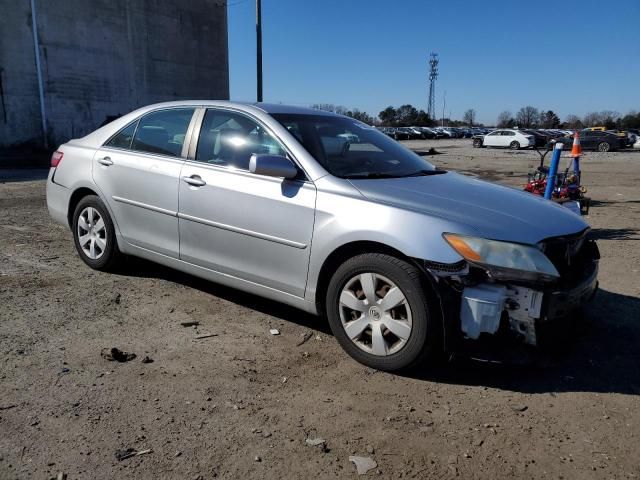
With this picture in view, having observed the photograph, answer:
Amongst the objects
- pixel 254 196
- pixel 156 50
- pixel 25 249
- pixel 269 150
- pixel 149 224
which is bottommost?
pixel 25 249

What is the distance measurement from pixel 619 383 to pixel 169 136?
12.4 feet

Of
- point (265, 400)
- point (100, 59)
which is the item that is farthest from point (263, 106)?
point (100, 59)

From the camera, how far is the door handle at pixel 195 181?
4.13 metres

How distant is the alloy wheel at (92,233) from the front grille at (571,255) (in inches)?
148

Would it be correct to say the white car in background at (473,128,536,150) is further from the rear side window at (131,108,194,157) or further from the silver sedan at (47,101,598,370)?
the rear side window at (131,108,194,157)

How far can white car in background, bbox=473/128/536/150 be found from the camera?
40.2 meters

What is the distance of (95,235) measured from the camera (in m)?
5.11

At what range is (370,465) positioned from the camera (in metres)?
2.48

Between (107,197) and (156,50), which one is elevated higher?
(156,50)

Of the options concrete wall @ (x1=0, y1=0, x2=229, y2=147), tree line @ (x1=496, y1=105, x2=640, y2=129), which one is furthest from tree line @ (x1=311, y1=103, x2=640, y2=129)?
concrete wall @ (x1=0, y1=0, x2=229, y2=147)

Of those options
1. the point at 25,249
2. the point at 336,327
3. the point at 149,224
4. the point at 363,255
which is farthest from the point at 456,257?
the point at 25,249

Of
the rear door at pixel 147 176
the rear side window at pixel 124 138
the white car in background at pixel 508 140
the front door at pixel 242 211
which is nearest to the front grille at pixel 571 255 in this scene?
the front door at pixel 242 211

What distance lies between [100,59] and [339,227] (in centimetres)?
2738

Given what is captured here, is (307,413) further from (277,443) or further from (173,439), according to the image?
(173,439)
